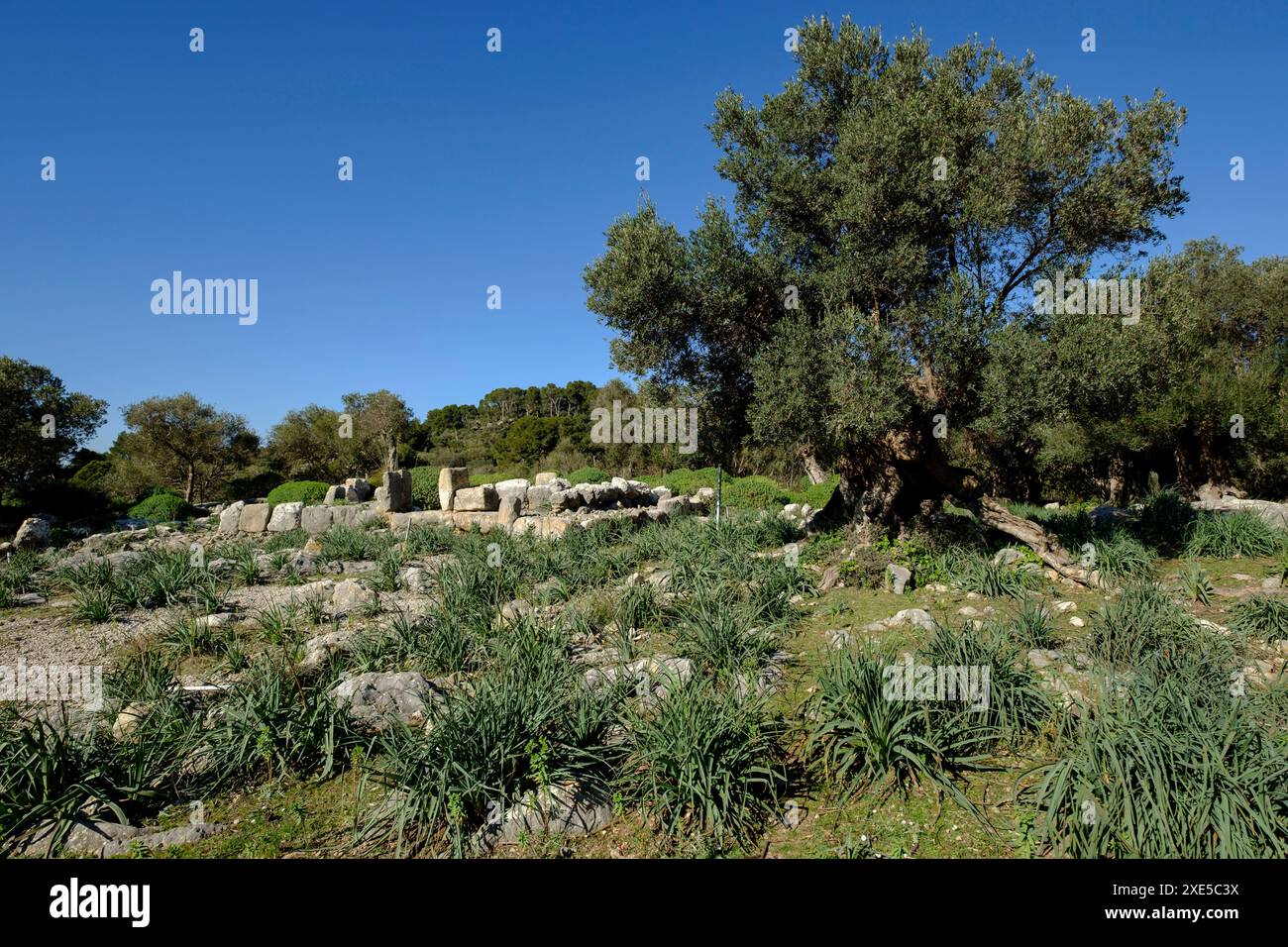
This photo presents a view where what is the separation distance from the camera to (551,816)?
417 cm

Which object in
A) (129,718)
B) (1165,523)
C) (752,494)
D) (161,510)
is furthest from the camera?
(161,510)

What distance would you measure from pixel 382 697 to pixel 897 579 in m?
7.04

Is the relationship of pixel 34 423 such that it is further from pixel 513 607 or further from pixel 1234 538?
pixel 1234 538

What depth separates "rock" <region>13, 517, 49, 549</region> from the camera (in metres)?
16.8

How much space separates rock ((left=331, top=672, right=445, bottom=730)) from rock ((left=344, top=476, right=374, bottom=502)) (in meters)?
18.0

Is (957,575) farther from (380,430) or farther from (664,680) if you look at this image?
(380,430)

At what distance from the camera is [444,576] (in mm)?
9469

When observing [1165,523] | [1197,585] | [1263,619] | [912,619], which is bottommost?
[912,619]

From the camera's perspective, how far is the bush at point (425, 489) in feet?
70.0

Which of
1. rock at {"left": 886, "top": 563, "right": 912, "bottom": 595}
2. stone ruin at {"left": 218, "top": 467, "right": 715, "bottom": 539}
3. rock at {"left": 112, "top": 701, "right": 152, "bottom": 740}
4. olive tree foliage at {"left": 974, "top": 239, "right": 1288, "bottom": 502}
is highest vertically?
olive tree foliage at {"left": 974, "top": 239, "right": 1288, "bottom": 502}

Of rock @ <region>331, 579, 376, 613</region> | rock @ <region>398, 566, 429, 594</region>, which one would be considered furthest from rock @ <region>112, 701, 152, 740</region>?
rock @ <region>398, 566, 429, 594</region>

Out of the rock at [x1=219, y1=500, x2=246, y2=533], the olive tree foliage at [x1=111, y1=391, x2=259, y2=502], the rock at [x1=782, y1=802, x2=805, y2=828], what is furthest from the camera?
the olive tree foliage at [x1=111, y1=391, x2=259, y2=502]

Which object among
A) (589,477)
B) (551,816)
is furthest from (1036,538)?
(589,477)

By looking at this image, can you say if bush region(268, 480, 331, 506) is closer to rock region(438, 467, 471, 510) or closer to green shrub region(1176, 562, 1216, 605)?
rock region(438, 467, 471, 510)
